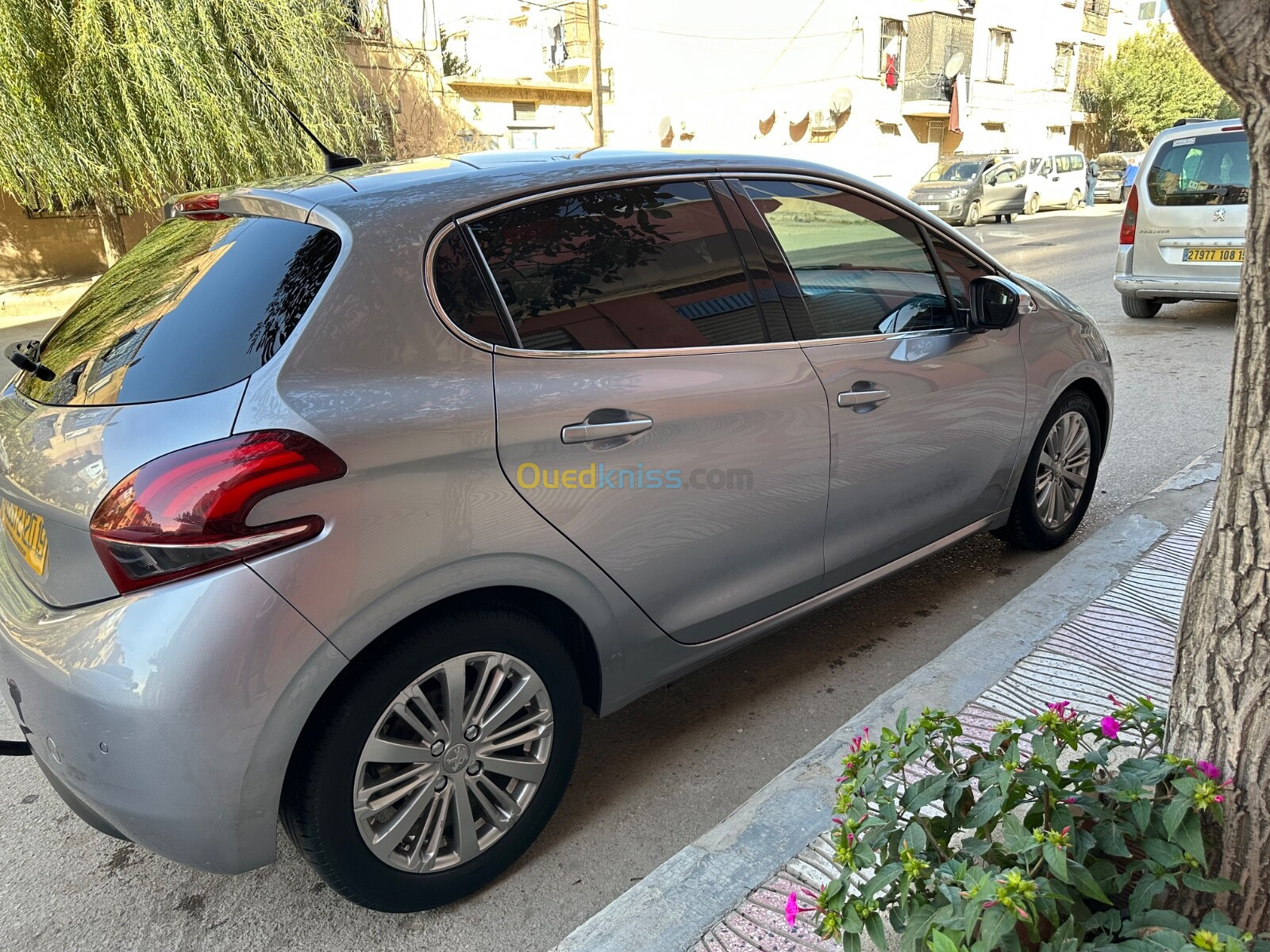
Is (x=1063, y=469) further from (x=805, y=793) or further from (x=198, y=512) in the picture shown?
(x=198, y=512)

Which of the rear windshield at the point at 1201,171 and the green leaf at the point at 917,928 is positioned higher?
the rear windshield at the point at 1201,171

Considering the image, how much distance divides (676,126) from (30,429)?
3398 cm

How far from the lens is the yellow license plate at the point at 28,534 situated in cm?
212

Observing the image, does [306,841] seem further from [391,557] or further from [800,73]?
[800,73]

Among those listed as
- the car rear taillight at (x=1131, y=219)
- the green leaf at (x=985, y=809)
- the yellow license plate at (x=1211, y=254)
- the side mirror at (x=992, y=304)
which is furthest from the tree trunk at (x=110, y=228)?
the green leaf at (x=985, y=809)

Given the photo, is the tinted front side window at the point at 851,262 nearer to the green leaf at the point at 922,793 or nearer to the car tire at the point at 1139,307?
the green leaf at the point at 922,793

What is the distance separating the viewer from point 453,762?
227 centimetres

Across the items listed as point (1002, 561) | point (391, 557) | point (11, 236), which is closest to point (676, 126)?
point (11, 236)

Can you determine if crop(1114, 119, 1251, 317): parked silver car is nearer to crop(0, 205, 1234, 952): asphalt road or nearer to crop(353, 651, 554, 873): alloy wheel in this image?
crop(0, 205, 1234, 952): asphalt road

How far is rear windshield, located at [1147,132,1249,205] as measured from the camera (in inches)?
326

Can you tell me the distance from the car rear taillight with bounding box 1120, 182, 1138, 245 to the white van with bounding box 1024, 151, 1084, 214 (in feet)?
65.4

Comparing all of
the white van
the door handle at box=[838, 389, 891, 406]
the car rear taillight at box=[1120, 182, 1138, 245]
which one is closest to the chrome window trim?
the door handle at box=[838, 389, 891, 406]

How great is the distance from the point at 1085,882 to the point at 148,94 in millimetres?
15774

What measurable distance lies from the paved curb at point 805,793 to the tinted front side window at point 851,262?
3.71 ft
